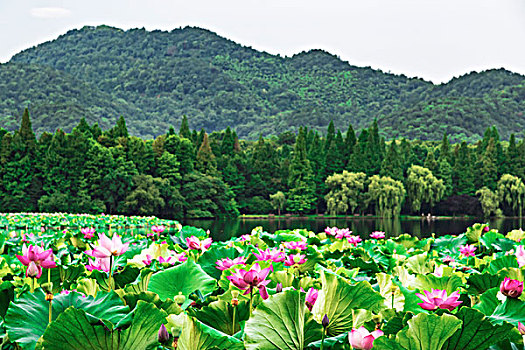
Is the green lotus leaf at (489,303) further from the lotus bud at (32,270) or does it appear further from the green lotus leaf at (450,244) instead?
the green lotus leaf at (450,244)

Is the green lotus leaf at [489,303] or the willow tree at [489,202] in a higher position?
the green lotus leaf at [489,303]

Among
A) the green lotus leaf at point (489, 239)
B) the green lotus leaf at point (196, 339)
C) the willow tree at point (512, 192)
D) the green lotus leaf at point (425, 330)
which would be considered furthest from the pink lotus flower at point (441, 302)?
the willow tree at point (512, 192)

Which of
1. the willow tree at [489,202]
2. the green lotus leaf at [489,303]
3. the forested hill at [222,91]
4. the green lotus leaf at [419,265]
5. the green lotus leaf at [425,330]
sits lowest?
the willow tree at [489,202]

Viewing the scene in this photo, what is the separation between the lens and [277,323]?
0.99m

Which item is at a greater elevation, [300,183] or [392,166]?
[392,166]

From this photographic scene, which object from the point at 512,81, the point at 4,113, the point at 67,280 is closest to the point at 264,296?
the point at 67,280

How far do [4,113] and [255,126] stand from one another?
131 ft

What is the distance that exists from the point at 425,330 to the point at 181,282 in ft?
2.77

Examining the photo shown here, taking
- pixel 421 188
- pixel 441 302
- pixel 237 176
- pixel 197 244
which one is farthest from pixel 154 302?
pixel 237 176

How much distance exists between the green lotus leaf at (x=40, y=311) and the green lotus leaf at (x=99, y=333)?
134mm

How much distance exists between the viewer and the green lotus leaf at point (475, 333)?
37.6 inches

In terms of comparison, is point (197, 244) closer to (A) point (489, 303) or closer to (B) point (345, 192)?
(A) point (489, 303)

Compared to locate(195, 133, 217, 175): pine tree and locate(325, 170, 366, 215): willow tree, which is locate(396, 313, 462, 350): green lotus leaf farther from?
locate(195, 133, 217, 175): pine tree

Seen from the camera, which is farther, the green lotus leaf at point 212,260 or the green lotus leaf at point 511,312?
the green lotus leaf at point 212,260
